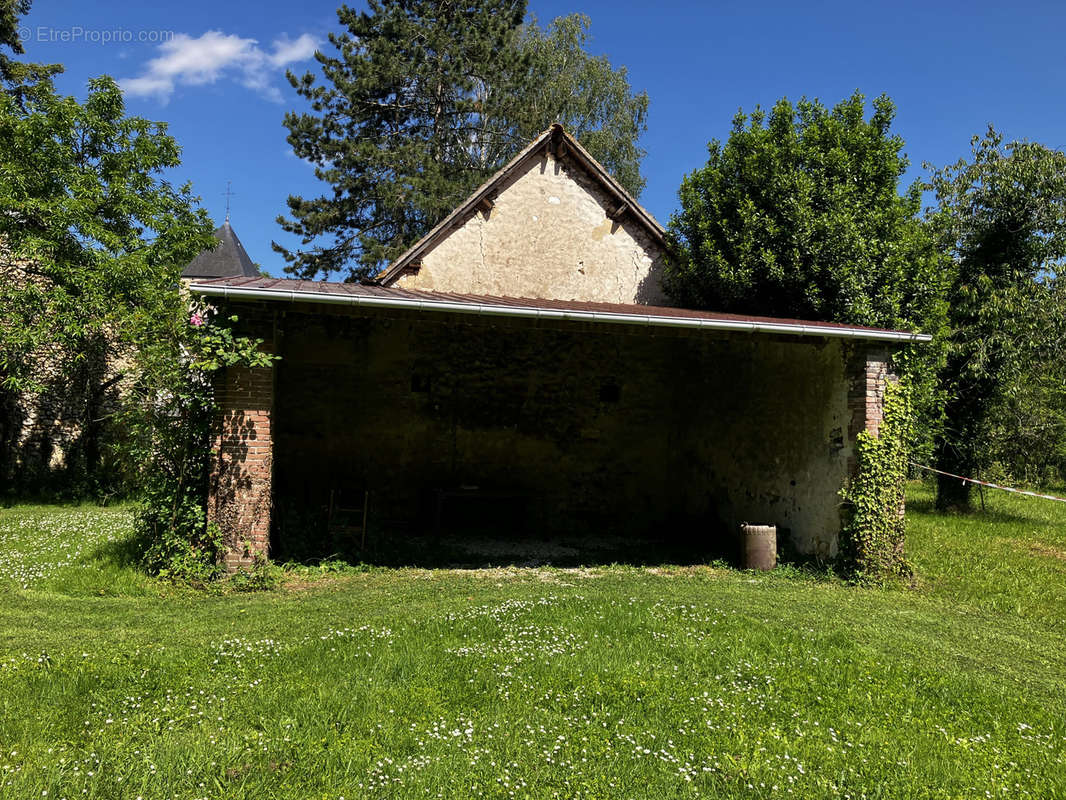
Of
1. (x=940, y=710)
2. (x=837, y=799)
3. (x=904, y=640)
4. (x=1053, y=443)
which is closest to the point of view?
(x=837, y=799)

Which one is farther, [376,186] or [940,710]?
[376,186]

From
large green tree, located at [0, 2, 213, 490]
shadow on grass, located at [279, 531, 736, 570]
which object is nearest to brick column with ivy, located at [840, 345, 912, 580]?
shadow on grass, located at [279, 531, 736, 570]

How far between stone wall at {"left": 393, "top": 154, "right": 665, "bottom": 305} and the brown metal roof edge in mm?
141

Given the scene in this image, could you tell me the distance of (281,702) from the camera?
368 centimetres

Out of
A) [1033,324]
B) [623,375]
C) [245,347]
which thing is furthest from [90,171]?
[1033,324]

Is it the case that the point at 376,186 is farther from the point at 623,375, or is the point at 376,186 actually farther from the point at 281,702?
the point at 281,702

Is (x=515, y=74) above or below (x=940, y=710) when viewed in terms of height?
above

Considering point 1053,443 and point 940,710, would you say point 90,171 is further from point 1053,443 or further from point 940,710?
point 1053,443

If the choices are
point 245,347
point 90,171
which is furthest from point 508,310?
point 90,171

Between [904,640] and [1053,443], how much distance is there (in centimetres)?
1093

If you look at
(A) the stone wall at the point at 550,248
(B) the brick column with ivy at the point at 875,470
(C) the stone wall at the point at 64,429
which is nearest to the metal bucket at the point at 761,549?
(B) the brick column with ivy at the point at 875,470

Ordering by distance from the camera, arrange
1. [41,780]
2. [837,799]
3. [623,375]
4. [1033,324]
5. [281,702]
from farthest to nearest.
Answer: [1033,324]
[623,375]
[281,702]
[837,799]
[41,780]

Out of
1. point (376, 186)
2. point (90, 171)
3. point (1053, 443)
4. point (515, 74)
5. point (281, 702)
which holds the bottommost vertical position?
point (281, 702)

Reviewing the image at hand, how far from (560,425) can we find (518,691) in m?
7.19
